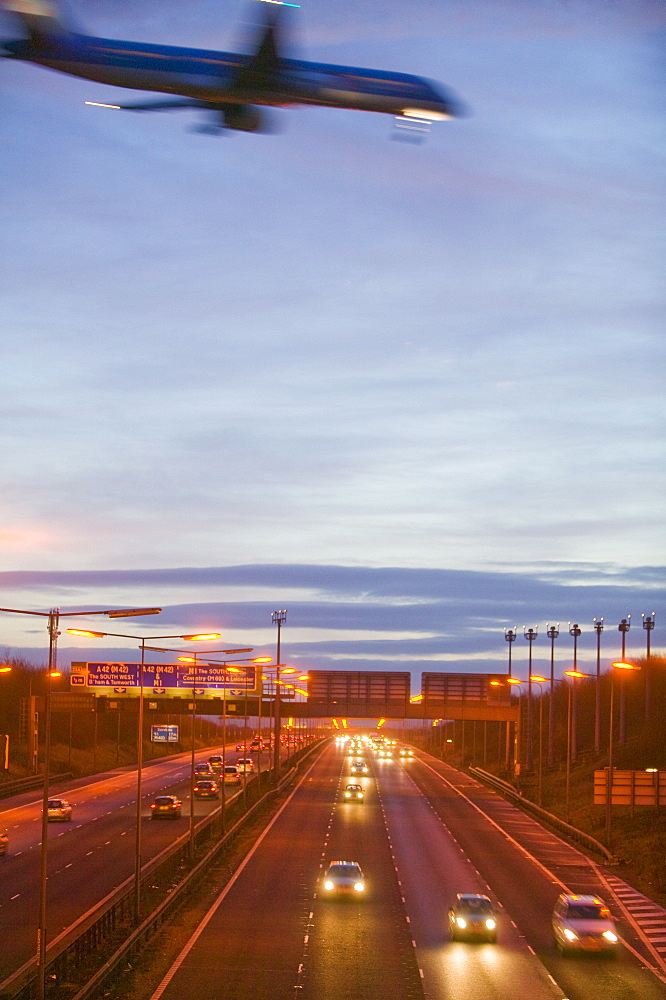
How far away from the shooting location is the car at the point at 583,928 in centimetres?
3747

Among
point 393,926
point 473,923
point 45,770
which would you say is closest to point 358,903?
point 393,926

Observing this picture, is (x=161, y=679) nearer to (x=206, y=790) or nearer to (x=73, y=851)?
(x=206, y=790)

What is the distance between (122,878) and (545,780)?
73.5m

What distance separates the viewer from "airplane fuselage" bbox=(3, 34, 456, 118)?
575 inches

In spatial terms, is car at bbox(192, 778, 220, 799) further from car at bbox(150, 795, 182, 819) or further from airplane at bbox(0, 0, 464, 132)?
airplane at bbox(0, 0, 464, 132)

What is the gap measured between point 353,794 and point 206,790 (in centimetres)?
1354

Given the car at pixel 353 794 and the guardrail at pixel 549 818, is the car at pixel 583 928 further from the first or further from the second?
the car at pixel 353 794

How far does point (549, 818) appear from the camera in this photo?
82125mm

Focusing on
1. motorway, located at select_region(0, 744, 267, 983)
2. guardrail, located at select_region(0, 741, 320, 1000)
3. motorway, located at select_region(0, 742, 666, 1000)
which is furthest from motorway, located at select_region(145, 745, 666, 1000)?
motorway, located at select_region(0, 744, 267, 983)

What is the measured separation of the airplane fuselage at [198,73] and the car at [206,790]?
87.9 metres

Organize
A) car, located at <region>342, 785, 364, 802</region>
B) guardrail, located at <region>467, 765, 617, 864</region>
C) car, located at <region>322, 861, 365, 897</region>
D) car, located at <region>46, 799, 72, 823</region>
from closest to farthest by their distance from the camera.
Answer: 1. car, located at <region>322, 861, 365, 897</region>
2. guardrail, located at <region>467, 765, 617, 864</region>
3. car, located at <region>46, 799, 72, 823</region>
4. car, located at <region>342, 785, 364, 802</region>

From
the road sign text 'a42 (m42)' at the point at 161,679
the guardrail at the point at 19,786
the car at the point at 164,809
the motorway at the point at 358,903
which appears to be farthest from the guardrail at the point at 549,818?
the guardrail at the point at 19,786

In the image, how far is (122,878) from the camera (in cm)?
5169

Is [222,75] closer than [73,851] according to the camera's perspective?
Yes
